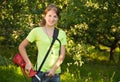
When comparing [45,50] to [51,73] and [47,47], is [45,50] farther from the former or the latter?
[51,73]

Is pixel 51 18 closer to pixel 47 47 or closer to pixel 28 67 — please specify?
pixel 47 47

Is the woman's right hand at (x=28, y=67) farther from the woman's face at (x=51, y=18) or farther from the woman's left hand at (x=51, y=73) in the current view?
the woman's face at (x=51, y=18)

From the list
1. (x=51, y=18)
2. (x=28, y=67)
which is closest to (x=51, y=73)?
(x=28, y=67)

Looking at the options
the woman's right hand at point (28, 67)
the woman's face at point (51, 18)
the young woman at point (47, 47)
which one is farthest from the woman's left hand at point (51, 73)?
the woman's face at point (51, 18)

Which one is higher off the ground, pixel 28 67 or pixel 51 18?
pixel 51 18

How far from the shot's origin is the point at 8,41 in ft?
40.8

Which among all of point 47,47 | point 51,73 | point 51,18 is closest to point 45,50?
point 47,47

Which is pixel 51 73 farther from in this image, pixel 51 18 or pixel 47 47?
pixel 51 18

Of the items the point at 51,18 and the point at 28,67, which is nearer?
the point at 28,67

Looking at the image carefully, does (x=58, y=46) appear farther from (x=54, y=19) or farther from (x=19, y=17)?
(x=19, y=17)

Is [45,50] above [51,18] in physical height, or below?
below

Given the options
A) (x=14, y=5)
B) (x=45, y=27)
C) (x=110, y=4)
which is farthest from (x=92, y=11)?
(x=45, y=27)

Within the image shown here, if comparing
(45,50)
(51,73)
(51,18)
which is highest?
(51,18)

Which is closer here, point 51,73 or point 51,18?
point 51,73
